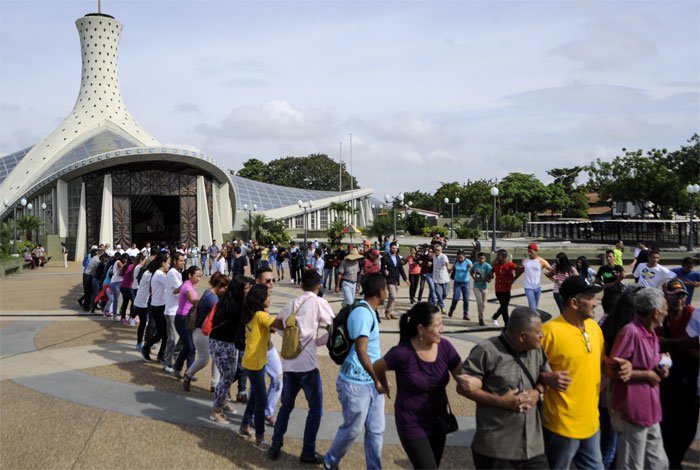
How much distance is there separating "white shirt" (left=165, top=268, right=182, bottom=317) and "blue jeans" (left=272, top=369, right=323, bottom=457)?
3.35 metres

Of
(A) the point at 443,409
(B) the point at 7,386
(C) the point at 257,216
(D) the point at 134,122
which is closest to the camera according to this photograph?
(A) the point at 443,409

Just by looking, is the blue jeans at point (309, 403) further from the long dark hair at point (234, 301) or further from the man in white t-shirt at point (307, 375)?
the long dark hair at point (234, 301)

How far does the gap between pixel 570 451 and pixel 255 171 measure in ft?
283

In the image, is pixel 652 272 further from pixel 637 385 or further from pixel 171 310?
pixel 171 310

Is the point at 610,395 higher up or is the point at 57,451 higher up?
the point at 610,395

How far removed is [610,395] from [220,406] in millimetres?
3656

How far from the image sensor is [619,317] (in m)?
3.97

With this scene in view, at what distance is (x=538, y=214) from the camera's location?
7962 centimetres

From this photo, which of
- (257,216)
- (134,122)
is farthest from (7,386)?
(134,122)

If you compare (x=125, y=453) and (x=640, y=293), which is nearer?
(x=640, y=293)

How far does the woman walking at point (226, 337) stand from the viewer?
563cm

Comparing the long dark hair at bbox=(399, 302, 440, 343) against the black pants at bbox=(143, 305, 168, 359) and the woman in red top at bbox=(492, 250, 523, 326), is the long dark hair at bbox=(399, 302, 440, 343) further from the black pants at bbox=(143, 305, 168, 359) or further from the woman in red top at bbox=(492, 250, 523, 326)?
the woman in red top at bbox=(492, 250, 523, 326)

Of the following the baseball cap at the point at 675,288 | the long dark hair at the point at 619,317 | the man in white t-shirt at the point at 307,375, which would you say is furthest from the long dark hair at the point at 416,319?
the baseball cap at the point at 675,288

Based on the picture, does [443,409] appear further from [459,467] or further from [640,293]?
[640,293]
